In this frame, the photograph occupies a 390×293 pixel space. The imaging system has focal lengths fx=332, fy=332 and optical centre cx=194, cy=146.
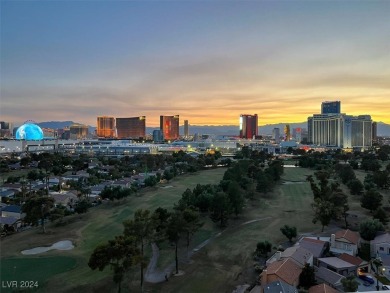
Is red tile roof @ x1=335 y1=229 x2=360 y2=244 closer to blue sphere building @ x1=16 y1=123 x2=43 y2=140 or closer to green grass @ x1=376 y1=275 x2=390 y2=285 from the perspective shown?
green grass @ x1=376 y1=275 x2=390 y2=285

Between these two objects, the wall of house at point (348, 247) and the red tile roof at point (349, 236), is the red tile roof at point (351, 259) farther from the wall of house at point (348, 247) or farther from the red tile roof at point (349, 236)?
the red tile roof at point (349, 236)

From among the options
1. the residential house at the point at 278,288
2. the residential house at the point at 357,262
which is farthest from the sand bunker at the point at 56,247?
the residential house at the point at 357,262

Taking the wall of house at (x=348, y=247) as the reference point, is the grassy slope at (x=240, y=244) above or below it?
below

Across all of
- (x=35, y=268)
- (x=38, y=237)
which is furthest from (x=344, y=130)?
(x=35, y=268)

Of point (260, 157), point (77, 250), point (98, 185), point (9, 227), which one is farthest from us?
point (260, 157)

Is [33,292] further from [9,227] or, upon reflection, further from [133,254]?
[9,227]

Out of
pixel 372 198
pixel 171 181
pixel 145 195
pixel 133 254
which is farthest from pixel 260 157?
pixel 133 254
